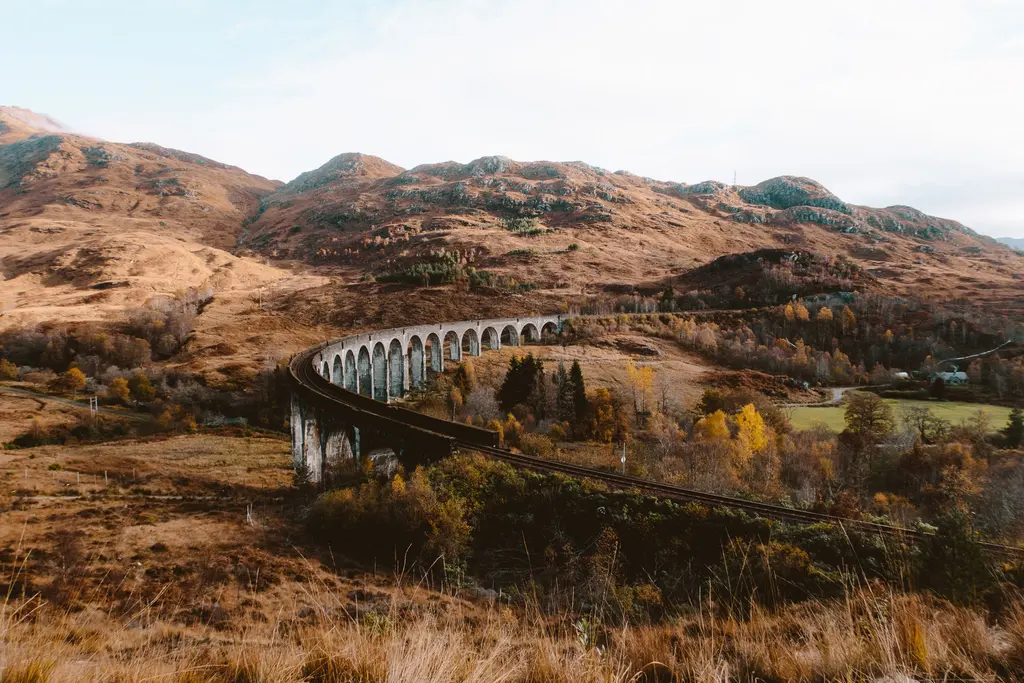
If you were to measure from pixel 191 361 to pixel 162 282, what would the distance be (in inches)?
1870

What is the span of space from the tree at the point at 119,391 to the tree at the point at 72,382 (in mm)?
3846

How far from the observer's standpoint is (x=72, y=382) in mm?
54469

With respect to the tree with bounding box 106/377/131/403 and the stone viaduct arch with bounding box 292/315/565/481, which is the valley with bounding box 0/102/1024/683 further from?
the stone viaduct arch with bounding box 292/315/565/481

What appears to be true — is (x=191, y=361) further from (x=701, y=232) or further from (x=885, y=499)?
(x=701, y=232)

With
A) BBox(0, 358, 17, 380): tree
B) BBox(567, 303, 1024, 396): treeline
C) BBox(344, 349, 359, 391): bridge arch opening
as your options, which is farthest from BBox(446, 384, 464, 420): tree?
BBox(0, 358, 17, 380): tree

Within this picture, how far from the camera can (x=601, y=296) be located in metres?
107

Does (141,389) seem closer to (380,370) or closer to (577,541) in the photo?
(380,370)

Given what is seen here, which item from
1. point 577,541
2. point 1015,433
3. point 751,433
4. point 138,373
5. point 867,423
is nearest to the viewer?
point 577,541

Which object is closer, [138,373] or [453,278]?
[138,373]

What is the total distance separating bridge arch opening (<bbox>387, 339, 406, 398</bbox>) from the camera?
185 feet

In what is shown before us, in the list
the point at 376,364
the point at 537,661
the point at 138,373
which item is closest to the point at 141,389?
the point at 138,373

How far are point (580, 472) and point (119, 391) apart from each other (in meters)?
57.3

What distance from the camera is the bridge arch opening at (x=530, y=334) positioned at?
8057 centimetres

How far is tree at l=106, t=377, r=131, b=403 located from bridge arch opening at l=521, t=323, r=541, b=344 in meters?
52.4
